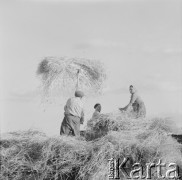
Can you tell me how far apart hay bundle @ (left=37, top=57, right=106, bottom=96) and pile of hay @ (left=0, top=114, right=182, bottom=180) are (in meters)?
3.37

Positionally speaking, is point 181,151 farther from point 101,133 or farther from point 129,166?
point 101,133

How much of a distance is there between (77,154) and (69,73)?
4.18 metres

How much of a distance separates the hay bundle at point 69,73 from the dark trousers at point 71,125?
1891mm

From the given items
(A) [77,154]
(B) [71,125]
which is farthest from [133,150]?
(B) [71,125]

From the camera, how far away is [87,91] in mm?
10273

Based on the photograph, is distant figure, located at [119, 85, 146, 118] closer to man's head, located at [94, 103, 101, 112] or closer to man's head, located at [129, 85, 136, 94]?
man's head, located at [129, 85, 136, 94]

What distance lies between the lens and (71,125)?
8.20 m

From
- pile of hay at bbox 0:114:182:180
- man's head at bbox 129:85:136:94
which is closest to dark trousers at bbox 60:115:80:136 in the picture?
pile of hay at bbox 0:114:182:180

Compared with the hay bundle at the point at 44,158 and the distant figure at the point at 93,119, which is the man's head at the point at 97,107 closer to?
the distant figure at the point at 93,119

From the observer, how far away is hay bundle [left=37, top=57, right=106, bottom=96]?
32.8 feet

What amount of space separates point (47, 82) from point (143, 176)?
491 centimetres

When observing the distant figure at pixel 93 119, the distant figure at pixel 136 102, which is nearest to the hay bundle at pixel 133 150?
the distant figure at pixel 93 119

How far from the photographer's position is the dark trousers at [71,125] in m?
8.20

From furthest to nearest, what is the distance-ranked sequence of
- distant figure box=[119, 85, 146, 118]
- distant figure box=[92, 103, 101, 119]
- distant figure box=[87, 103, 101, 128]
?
distant figure box=[119, 85, 146, 118]
distant figure box=[92, 103, 101, 119]
distant figure box=[87, 103, 101, 128]
